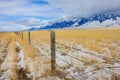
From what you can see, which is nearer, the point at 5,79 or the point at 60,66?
the point at 5,79

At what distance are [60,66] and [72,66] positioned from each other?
0.71m

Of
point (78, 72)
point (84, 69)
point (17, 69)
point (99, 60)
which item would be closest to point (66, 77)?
point (78, 72)

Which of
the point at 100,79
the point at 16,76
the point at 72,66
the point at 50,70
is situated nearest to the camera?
the point at 100,79

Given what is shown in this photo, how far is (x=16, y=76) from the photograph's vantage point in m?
10.4

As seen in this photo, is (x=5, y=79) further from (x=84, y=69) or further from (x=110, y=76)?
(x=110, y=76)

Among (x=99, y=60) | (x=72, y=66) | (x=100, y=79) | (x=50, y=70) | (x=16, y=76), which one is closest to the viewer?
(x=100, y=79)

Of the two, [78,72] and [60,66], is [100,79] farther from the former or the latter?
[60,66]

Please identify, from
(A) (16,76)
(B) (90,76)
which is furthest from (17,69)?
(B) (90,76)

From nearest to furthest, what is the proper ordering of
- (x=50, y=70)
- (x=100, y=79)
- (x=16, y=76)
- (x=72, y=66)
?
(x=100, y=79) → (x=16, y=76) → (x=50, y=70) → (x=72, y=66)

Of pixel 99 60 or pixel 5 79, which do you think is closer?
pixel 5 79

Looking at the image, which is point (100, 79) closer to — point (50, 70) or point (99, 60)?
point (50, 70)

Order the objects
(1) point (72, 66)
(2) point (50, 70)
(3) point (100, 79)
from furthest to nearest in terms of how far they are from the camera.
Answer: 1. (1) point (72, 66)
2. (2) point (50, 70)
3. (3) point (100, 79)

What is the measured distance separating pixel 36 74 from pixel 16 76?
93 cm

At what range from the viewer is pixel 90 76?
32.2ft
